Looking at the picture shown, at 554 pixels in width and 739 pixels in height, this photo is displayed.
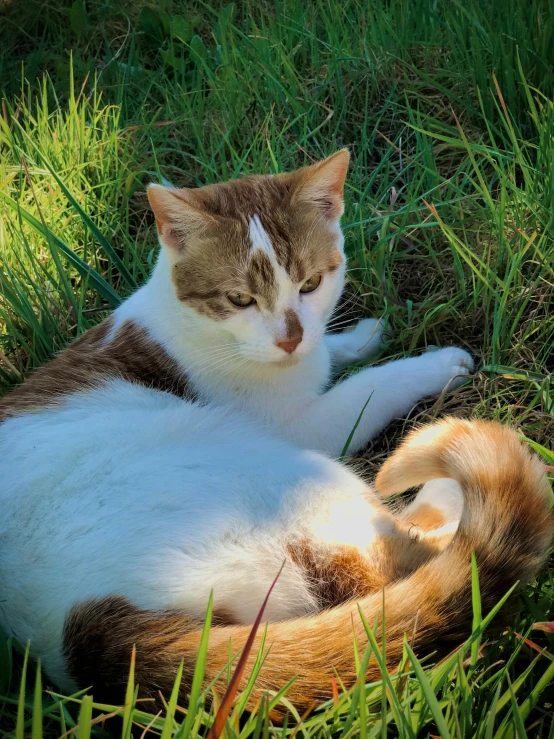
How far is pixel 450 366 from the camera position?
2414 millimetres

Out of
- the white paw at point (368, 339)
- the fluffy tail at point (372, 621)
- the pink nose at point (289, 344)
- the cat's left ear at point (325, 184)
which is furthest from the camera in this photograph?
the white paw at point (368, 339)

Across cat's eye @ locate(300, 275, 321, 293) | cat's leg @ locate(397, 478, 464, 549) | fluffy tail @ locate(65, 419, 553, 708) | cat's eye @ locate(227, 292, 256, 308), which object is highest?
cat's eye @ locate(227, 292, 256, 308)

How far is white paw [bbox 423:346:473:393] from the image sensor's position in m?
2.40

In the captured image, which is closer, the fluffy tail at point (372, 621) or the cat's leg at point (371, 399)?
the fluffy tail at point (372, 621)

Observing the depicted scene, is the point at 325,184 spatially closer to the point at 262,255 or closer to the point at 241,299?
the point at 262,255

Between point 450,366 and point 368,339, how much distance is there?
1.24ft

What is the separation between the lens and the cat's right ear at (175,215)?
2148 millimetres

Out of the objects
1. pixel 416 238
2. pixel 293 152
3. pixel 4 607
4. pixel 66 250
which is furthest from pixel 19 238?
pixel 4 607

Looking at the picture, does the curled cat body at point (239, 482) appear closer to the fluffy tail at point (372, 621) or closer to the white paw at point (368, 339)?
the fluffy tail at point (372, 621)

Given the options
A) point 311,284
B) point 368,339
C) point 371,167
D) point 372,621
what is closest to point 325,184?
point 311,284

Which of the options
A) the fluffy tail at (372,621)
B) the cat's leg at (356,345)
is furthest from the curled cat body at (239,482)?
the cat's leg at (356,345)

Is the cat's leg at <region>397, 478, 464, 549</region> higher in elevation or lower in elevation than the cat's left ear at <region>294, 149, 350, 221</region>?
lower

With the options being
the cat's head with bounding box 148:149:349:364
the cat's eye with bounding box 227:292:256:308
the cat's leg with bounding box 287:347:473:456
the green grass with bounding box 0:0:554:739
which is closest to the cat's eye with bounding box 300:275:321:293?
the cat's head with bounding box 148:149:349:364

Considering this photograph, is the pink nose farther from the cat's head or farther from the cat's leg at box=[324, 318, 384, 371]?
the cat's leg at box=[324, 318, 384, 371]
